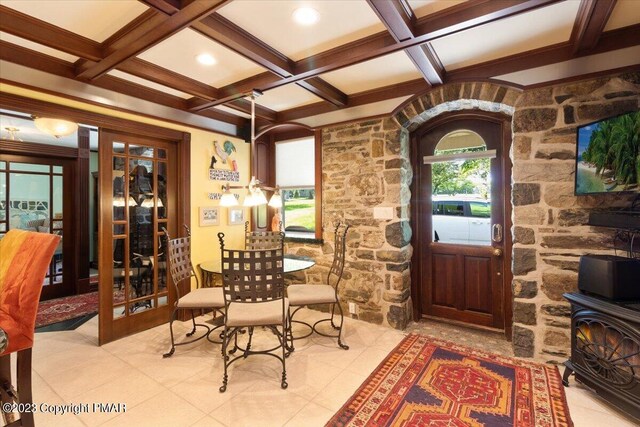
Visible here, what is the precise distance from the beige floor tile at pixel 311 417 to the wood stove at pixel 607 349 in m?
1.75

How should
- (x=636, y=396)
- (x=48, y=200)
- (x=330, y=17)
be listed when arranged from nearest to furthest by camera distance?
(x=636, y=396) < (x=330, y=17) < (x=48, y=200)

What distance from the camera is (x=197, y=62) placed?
255cm

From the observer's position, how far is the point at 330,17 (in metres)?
1.97

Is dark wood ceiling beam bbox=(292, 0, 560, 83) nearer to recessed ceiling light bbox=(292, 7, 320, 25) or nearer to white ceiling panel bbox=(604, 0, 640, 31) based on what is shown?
A: recessed ceiling light bbox=(292, 7, 320, 25)

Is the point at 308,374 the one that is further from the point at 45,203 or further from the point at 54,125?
the point at 45,203

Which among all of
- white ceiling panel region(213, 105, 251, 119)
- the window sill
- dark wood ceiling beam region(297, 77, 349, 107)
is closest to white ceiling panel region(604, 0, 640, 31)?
dark wood ceiling beam region(297, 77, 349, 107)

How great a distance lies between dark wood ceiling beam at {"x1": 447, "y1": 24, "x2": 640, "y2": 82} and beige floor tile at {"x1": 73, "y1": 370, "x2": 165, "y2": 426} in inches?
142

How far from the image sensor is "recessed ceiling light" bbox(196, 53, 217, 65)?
244cm

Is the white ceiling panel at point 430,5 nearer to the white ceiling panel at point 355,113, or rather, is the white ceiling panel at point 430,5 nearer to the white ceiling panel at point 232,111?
the white ceiling panel at point 355,113

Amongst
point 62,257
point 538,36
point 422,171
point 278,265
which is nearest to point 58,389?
point 278,265

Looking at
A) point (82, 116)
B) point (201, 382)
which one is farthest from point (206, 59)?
point (201, 382)

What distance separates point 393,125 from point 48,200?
199 inches

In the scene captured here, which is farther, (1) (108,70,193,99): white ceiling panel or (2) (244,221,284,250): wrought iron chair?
(2) (244,221,284,250): wrought iron chair

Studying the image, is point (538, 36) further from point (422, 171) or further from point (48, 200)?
point (48, 200)
